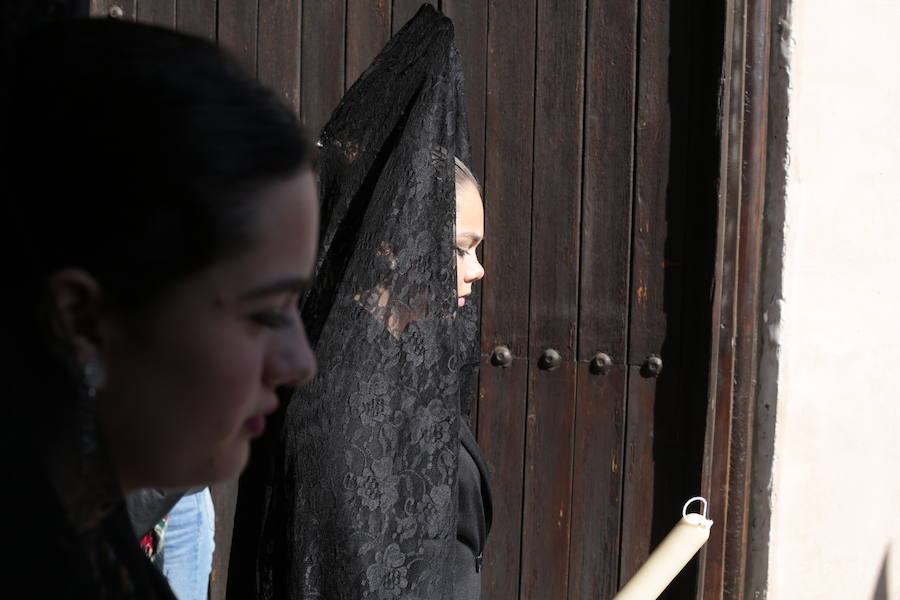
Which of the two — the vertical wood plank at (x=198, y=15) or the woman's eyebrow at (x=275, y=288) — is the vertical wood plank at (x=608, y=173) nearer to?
the vertical wood plank at (x=198, y=15)

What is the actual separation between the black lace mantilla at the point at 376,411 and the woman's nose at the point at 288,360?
852mm

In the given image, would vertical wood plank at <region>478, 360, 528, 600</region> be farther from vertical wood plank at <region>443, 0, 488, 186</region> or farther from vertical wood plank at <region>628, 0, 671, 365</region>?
vertical wood plank at <region>443, 0, 488, 186</region>

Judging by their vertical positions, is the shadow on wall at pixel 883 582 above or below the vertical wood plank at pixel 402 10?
below

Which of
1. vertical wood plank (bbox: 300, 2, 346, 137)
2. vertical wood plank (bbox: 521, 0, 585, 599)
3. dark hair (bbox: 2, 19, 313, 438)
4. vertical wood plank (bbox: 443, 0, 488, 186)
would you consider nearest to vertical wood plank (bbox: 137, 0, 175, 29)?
vertical wood plank (bbox: 300, 2, 346, 137)

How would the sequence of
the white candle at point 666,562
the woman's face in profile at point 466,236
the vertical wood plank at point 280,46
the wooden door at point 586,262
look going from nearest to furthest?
the white candle at point 666,562 < the woman's face in profile at point 466,236 < the wooden door at point 586,262 < the vertical wood plank at point 280,46

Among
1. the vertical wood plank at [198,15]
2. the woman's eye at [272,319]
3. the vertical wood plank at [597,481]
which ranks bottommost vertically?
the vertical wood plank at [597,481]

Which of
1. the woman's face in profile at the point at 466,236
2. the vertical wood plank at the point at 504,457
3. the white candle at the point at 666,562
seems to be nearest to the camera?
the white candle at the point at 666,562

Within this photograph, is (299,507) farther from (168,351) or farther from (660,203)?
(660,203)

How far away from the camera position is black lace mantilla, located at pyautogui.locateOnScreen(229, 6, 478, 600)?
1.71m

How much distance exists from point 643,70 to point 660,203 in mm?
334

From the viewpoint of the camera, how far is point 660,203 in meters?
2.73

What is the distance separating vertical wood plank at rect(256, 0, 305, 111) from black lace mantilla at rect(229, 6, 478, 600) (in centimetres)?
124

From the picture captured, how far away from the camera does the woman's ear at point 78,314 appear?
0.76 metres

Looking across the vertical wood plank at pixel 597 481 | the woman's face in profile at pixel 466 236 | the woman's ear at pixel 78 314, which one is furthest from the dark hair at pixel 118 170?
the vertical wood plank at pixel 597 481
